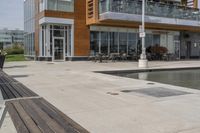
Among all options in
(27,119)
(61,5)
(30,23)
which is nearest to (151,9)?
(61,5)

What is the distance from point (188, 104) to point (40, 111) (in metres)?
4.18

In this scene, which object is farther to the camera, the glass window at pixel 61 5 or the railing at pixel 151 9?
the glass window at pixel 61 5

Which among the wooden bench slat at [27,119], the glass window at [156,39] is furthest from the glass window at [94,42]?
the wooden bench slat at [27,119]

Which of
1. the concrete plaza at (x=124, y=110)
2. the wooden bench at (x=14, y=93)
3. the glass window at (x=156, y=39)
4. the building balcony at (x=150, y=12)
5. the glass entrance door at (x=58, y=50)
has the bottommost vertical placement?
the concrete plaza at (x=124, y=110)

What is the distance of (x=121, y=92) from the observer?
10.6 m

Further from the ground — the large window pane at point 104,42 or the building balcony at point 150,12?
the building balcony at point 150,12

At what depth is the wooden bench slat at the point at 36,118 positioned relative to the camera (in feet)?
18.4

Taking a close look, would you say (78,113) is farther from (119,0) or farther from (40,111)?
(119,0)

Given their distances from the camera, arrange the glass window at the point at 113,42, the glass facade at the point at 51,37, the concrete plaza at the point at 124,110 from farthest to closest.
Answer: the glass window at the point at 113,42 < the glass facade at the point at 51,37 < the concrete plaza at the point at 124,110

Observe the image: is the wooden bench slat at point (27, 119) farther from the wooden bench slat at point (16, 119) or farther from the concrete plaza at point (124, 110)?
the concrete plaza at point (124, 110)

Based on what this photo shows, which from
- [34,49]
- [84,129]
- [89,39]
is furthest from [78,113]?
[34,49]

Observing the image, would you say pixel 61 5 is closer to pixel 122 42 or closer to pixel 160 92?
pixel 122 42

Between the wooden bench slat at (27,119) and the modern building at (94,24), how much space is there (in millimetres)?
20286

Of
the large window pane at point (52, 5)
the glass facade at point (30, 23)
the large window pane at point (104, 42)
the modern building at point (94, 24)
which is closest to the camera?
the modern building at point (94, 24)
